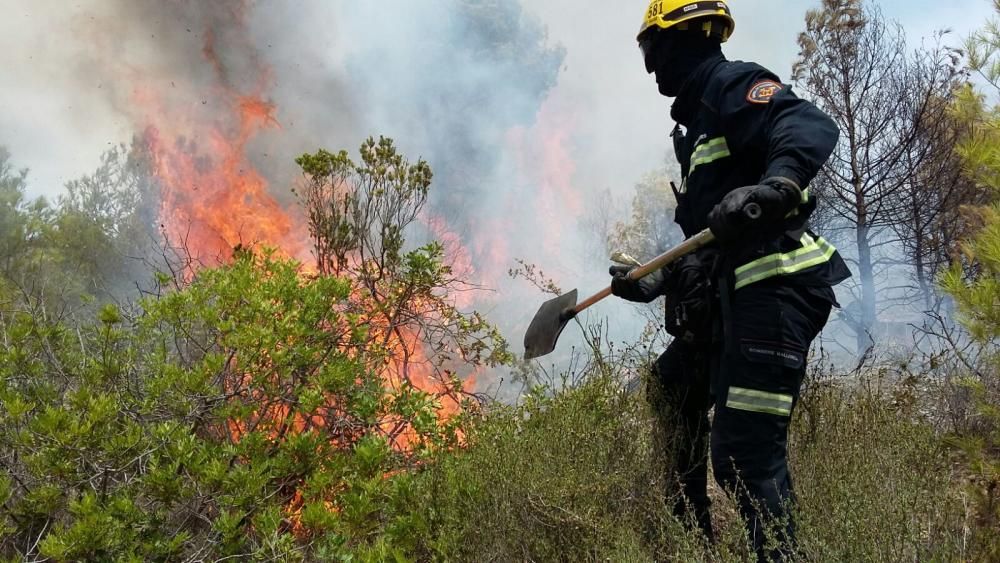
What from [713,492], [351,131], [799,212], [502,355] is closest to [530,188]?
[351,131]

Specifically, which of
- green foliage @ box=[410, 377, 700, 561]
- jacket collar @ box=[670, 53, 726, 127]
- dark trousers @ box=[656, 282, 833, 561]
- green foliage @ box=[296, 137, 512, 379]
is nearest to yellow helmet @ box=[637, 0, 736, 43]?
jacket collar @ box=[670, 53, 726, 127]

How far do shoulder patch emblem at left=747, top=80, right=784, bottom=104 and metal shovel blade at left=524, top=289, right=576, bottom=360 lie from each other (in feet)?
3.79

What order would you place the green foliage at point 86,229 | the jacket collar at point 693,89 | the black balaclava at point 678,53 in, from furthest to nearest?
the green foliage at point 86,229, the black balaclava at point 678,53, the jacket collar at point 693,89

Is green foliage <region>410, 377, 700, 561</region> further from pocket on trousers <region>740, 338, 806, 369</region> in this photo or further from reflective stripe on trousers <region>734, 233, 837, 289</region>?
reflective stripe on trousers <region>734, 233, 837, 289</region>

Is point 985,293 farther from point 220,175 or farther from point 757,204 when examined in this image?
point 220,175

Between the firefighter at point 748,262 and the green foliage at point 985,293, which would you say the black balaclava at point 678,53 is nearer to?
the firefighter at point 748,262

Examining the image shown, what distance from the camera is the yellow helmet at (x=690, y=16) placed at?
2.29 m

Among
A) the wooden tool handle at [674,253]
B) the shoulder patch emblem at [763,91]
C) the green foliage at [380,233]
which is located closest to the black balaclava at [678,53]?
the shoulder patch emblem at [763,91]

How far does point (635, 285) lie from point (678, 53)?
966 millimetres

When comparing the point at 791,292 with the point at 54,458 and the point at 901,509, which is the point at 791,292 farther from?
the point at 54,458

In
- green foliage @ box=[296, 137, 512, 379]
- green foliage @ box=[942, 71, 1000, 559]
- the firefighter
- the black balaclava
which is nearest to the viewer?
the firefighter

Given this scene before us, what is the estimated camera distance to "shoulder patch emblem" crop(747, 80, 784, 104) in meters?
1.97

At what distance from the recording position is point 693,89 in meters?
2.31

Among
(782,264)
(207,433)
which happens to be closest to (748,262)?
(782,264)
